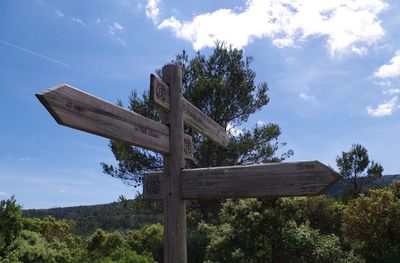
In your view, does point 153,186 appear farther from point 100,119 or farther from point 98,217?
point 98,217

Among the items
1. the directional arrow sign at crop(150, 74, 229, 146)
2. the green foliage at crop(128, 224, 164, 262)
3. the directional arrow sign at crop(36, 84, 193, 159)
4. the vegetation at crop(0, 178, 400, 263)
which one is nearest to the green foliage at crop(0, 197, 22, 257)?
the vegetation at crop(0, 178, 400, 263)

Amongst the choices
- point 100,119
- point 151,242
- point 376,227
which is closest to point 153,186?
point 100,119

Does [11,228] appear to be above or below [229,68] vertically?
below

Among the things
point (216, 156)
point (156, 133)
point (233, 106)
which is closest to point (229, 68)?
point (233, 106)

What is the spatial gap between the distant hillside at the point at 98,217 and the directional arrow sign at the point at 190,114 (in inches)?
1207

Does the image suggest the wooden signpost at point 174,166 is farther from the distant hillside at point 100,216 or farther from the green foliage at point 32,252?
the distant hillside at point 100,216

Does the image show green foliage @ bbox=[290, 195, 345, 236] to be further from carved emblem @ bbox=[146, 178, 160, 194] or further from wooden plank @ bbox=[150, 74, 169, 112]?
wooden plank @ bbox=[150, 74, 169, 112]

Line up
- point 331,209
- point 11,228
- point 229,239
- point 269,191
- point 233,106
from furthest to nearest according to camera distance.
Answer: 1. point 233,106
2. point 331,209
3. point 229,239
4. point 11,228
5. point 269,191

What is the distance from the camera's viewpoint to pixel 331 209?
18.6 meters

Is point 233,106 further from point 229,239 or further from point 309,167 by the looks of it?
point 309,167

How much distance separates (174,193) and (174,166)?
0.24 meters

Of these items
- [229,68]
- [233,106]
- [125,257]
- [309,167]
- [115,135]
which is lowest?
[125,257]

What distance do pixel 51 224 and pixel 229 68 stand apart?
1085cm

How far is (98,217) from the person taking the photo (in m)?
46.2
